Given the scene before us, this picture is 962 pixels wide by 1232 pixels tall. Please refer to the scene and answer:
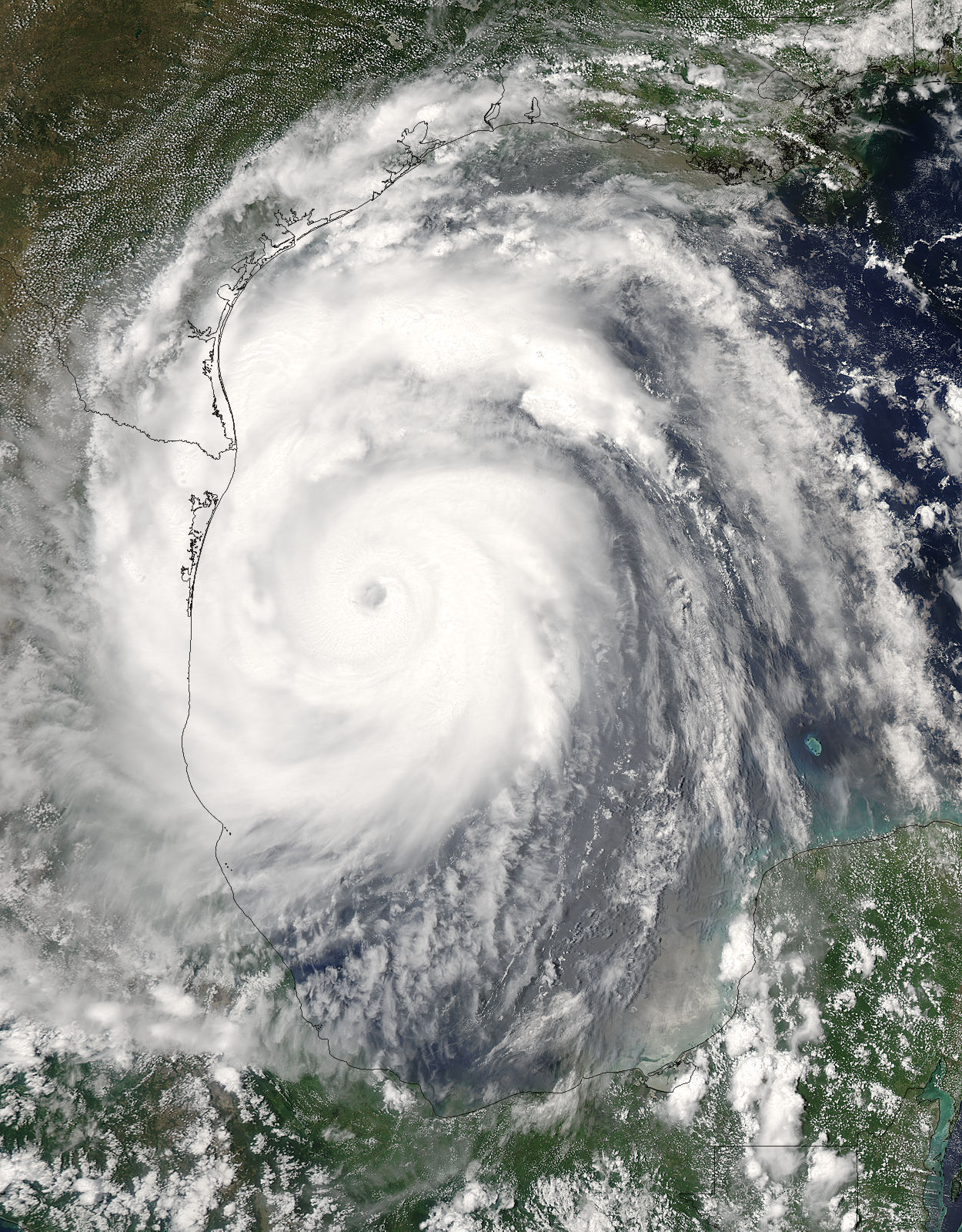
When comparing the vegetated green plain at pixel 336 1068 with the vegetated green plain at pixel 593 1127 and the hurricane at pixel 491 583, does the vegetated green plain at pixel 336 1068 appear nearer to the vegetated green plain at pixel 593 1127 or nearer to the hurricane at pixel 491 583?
the vegetated green plain at pixel 593 1127

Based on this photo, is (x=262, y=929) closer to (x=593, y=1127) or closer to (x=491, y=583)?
(x=593, y=1127)

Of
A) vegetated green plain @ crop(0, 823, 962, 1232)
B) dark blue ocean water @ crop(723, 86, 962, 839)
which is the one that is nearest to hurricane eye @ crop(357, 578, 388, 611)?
dark blue ocean water @ crop(723, 86, 962, 839)

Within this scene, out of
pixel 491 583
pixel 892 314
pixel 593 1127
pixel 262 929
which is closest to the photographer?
pixel 262 929

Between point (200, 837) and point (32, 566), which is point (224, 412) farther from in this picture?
point (200, 837)

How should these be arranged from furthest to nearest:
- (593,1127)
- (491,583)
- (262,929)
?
1. (491,583)
2. (593,1127)
3. (262,929)

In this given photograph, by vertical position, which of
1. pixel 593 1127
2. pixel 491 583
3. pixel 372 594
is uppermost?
pixel 372 594

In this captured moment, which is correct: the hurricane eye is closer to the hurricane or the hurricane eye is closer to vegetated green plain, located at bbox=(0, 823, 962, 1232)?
the hurricane

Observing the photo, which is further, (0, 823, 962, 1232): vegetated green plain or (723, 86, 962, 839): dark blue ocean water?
(723, 86, 962, 839): dark blue ocean water

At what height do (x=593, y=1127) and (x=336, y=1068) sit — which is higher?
(x=336, y=1068)

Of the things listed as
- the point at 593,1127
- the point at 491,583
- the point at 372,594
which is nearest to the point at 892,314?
the point at 491,583

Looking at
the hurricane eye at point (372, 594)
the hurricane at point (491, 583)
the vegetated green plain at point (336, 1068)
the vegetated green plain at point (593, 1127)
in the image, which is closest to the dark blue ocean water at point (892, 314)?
the hurricane at point (491, 583)

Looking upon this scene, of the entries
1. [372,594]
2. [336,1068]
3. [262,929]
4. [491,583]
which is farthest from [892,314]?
[336,1068]

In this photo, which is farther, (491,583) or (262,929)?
(491,583)
